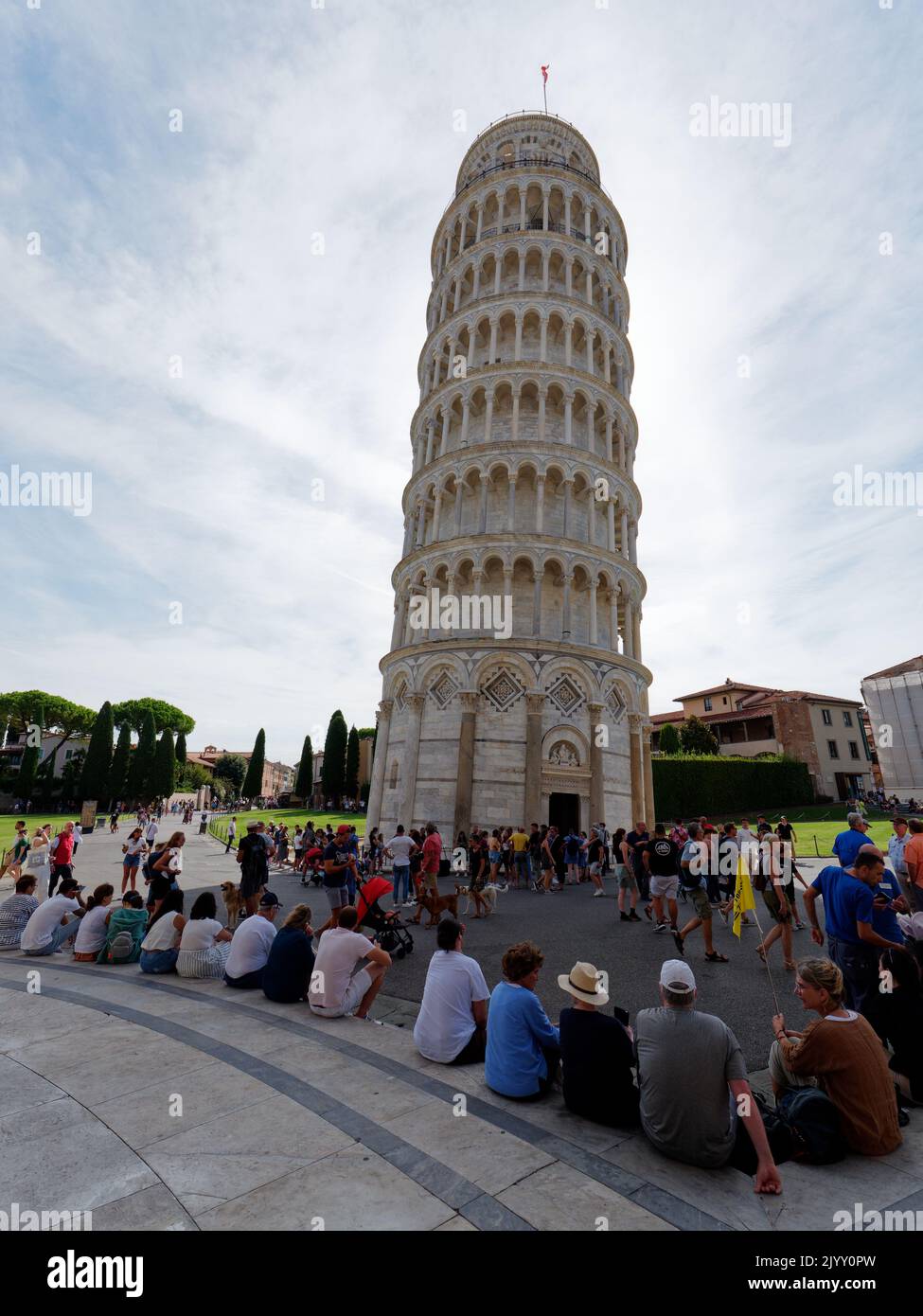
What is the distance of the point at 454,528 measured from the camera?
1179 inches

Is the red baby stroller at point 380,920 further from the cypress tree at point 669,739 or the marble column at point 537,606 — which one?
the cypress tree at point 669,739

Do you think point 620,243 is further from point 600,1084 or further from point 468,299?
point 600,1084

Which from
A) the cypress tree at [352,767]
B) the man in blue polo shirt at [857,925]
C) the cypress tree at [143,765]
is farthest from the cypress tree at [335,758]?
the man in blue polo shirt at [857,925]

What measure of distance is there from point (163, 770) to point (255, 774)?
47.9 feet

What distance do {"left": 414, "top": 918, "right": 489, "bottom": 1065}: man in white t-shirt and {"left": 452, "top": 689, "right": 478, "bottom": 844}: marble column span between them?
17982 mm

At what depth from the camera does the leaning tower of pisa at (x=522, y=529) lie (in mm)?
25531

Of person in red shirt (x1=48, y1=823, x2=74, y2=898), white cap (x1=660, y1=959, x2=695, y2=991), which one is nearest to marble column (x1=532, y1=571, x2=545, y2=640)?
person in red shirt (x1=48, y1=823, x2=74, y2=898)

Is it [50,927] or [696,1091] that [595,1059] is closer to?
[696,1091]

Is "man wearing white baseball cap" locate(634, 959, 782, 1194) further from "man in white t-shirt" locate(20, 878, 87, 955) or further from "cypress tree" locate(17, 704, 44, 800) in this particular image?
"cypress tree" locate(17, 704, 44, 800)

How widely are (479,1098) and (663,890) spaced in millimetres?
7925

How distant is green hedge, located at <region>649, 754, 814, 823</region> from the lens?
145 feet

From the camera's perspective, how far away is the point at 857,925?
6.32 metres
